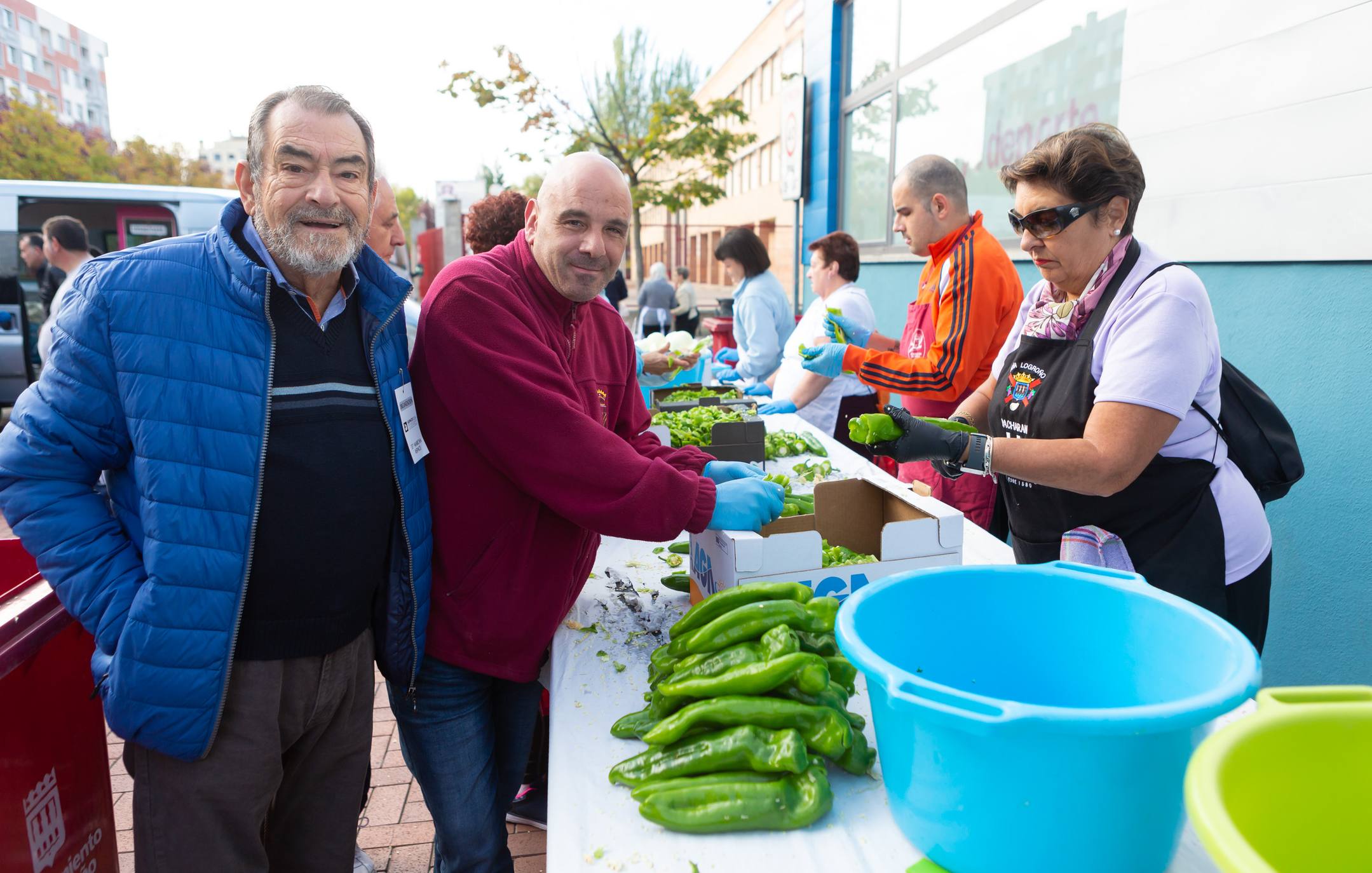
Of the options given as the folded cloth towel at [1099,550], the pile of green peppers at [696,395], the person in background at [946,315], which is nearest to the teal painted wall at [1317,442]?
the person in background at [946,315]

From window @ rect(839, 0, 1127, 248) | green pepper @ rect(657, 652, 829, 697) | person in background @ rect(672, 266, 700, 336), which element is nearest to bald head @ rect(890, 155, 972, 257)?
window @ rect(839, 0, 1127, 248)

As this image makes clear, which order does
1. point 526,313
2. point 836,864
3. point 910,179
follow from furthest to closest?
point 910,179 → point 526,313 → point 836,864

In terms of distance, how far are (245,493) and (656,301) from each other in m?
11.5

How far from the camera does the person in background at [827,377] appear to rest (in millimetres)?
4887

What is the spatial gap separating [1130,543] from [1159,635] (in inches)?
36.2

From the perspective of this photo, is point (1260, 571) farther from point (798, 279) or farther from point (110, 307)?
point (798, 279)

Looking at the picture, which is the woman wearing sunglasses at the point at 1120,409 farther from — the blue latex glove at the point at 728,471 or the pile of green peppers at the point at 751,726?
the pile of green peppers at the point at 751,726

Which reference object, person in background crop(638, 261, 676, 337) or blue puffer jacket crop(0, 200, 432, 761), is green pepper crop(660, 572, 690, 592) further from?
person in background crop(638, 261, 676, 337)

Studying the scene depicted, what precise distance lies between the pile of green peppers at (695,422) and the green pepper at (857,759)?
1900mm

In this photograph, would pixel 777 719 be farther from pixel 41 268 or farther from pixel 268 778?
pixel 41 268

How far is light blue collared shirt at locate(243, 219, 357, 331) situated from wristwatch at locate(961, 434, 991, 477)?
5.44 feet

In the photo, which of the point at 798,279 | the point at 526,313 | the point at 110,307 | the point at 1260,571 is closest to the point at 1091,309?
the point at 1260,571

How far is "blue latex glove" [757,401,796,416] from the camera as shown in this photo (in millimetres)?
4516

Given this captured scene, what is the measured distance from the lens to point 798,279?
42.8 ft
